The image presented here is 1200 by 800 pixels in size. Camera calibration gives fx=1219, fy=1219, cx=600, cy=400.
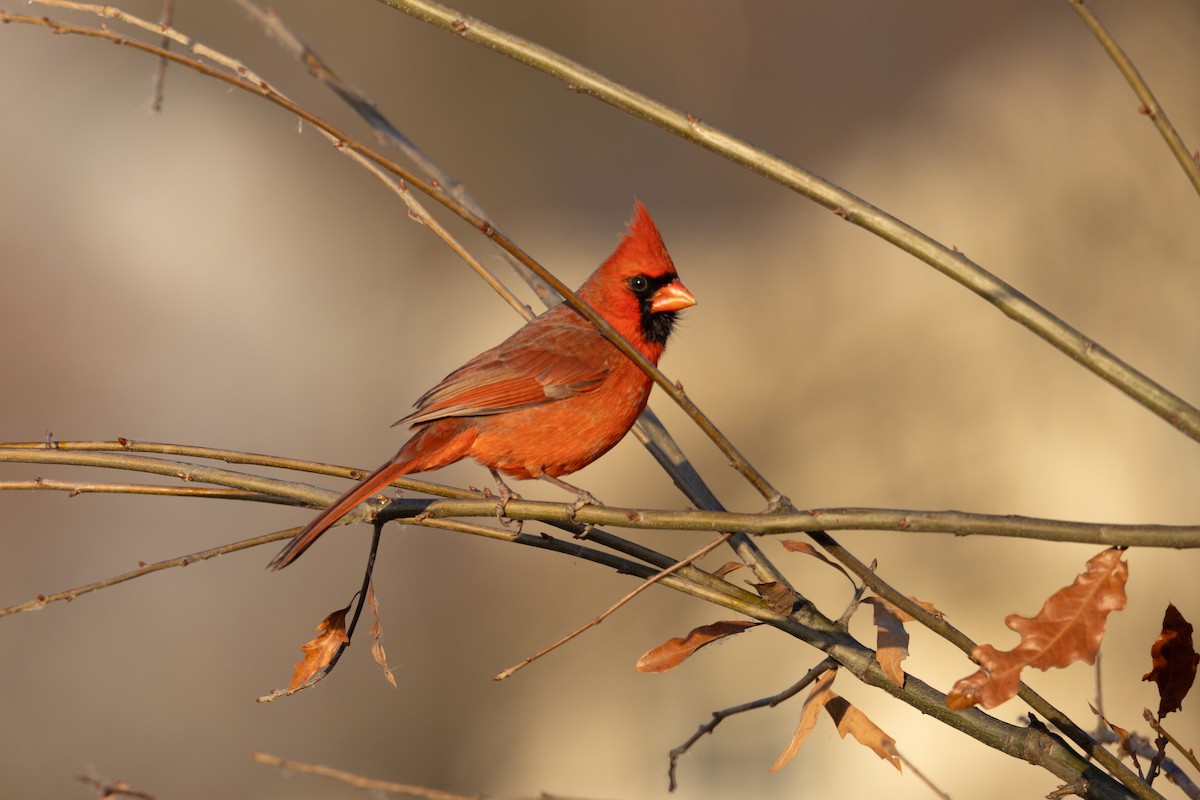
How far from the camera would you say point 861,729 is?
66.7 inches

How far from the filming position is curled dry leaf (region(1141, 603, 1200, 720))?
1.54 m

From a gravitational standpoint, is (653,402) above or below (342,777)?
above

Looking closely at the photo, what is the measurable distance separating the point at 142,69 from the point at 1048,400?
14.1ft

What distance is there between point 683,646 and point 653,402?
2.83 m

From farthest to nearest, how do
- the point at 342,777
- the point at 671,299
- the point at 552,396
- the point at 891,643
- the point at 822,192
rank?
the point at 671,299, the point at 552,396, the point at 891,643, the point at 822,192, the point at 342,777

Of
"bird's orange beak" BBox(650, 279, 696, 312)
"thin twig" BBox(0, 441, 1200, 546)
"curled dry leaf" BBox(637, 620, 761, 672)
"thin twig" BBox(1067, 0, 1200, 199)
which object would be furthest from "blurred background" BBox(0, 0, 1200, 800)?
"thin twig" BBox(1067, 0, 1200, 199)

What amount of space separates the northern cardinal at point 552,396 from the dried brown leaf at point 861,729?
2.67 ft

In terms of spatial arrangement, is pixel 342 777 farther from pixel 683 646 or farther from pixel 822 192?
pixel 822 192

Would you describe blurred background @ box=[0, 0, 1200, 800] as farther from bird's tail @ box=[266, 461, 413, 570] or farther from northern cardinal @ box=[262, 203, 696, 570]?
bird's tail @ box=[266, 461, 413, 570]

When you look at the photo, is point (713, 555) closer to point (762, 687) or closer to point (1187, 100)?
point (762, 687)

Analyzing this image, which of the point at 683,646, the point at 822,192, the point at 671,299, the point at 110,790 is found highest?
the point at 671,299

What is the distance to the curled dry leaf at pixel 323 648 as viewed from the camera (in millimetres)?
1814

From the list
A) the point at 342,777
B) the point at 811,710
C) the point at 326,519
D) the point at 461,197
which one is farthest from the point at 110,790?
the point at 461,197

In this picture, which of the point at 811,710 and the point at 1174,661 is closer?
the point at 1174,661
